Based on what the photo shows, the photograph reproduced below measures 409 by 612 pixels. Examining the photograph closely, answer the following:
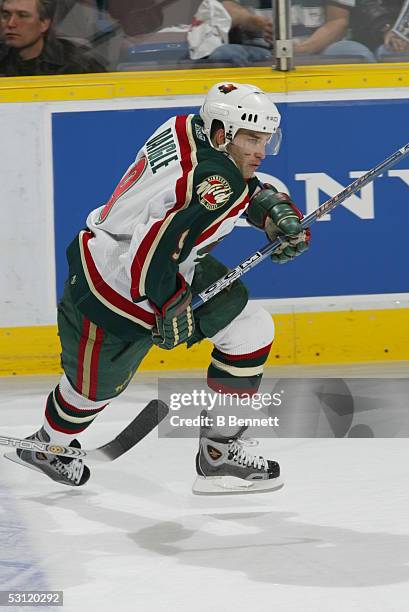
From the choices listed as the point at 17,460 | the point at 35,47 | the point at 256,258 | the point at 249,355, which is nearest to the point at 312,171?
the point at 35,47

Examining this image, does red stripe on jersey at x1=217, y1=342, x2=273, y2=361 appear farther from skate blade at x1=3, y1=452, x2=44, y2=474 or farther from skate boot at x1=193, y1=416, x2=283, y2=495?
skate blade at x1=3, y1=452, x2=44, y2=474

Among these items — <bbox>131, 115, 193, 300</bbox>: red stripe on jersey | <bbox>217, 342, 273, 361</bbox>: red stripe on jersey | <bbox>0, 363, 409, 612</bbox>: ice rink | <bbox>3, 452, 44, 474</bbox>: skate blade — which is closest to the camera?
<bbox>0, 363, 409, 612</bbox>: ice rink

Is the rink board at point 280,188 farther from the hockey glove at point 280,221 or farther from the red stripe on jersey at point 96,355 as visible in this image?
the red stripe on jersey at point 96,355

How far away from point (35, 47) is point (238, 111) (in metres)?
1.71

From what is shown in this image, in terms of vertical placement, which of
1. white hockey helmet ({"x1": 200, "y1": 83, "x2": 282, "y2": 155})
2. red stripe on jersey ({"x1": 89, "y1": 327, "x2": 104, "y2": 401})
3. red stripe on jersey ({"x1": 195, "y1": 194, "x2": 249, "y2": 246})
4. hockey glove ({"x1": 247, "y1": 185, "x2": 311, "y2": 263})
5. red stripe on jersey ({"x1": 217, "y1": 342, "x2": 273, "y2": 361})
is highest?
white hockey helmet ({"x1": 200, "y1": 83, "x2": 282, "y2": 155})

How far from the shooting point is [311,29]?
4.38 m

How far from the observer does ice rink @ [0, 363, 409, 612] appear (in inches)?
92.3

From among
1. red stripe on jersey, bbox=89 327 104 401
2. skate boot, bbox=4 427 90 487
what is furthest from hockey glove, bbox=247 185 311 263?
skate boot, bbox=4 427 90 487

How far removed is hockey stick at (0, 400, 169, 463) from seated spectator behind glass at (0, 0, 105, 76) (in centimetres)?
149

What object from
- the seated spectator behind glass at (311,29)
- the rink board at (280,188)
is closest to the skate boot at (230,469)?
the rink board at (280,188)

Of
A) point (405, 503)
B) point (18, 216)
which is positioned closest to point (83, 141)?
point (18, 216)

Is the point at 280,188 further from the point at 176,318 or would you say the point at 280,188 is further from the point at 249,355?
the point at 176,318

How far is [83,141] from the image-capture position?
14.1ft

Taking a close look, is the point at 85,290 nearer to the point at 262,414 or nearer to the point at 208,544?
the point at 208,544
